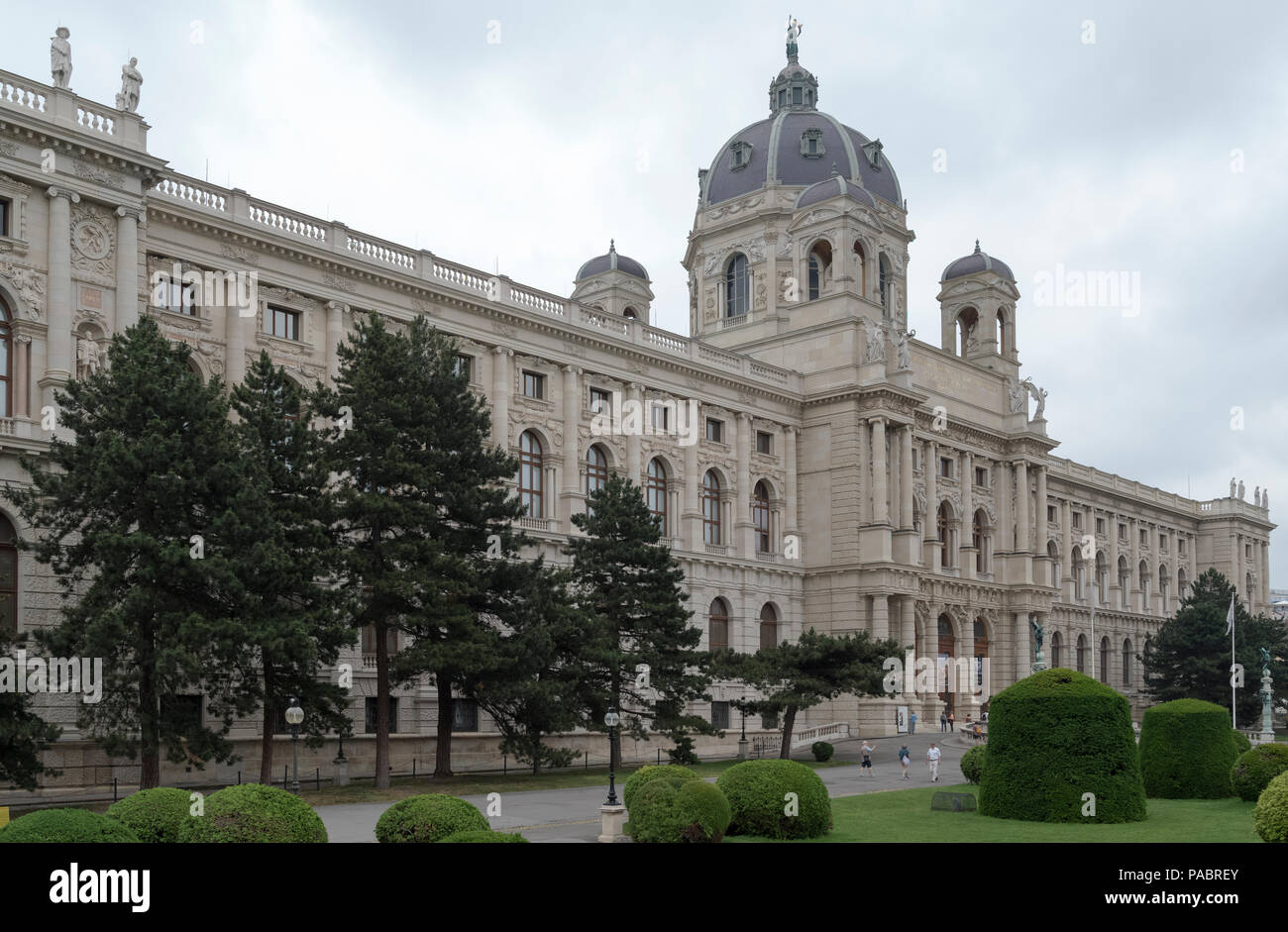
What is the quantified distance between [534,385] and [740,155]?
35673mm

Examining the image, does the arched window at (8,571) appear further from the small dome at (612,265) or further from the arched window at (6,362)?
the small dome at (612,265)

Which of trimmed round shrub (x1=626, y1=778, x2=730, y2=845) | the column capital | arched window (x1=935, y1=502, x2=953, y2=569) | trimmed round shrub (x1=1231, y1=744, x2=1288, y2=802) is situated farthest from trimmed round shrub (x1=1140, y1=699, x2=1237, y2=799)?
arched window (x1=935, y1=502, x2=953, y2=569)

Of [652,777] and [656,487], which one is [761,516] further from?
[652,777]

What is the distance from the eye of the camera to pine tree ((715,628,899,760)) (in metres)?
50.9

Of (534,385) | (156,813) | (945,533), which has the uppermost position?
(534,385)

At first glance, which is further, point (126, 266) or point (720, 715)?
point (720, 715)

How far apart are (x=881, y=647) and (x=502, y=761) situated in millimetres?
16211

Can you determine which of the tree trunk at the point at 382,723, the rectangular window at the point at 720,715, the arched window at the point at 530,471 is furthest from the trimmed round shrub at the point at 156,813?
the rectangular window at the point at 720,715

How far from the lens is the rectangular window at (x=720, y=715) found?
63781mm

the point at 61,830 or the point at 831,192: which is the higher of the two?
the point at 831,192

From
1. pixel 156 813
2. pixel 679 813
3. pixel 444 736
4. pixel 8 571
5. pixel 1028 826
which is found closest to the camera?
pixel 156 813

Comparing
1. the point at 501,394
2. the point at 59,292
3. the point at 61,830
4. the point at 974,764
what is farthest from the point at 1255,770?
the point at 59,292

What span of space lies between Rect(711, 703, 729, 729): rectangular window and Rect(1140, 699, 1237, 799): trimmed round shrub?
95.9 ft

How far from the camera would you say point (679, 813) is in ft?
80.9
